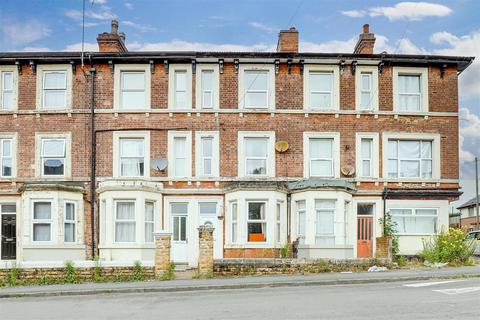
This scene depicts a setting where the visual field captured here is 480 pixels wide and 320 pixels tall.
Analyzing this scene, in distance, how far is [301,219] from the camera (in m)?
27.7

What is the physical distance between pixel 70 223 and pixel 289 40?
39.8 feet

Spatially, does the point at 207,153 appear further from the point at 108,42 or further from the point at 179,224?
the point at 108,42

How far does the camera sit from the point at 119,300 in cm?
1633

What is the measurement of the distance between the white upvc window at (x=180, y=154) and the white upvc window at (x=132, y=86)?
1781 mm

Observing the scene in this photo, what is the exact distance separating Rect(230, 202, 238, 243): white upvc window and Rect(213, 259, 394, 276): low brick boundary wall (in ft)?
20.4

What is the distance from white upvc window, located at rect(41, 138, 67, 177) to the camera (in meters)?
28.2

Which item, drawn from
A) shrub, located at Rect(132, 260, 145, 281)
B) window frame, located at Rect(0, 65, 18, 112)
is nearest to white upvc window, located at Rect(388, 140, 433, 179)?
shrub, located at Rect(132, 260, 145, 281)

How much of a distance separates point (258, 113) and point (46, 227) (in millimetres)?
9897

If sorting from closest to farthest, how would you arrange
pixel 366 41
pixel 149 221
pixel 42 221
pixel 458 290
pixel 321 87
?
pixel 458 290
pixel 42 221
pixel 149 221
pixel 321 87
pixel 366 41

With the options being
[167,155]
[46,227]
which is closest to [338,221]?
[167,155]

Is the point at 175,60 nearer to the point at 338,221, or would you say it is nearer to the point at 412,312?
the point at 338,221

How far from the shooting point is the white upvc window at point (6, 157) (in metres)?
28.3

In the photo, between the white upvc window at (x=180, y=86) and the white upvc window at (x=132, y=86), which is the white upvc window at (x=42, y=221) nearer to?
the white upvc window at (x=132, y=86)

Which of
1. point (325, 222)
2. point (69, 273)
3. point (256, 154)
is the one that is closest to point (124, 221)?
point (256, 154)
